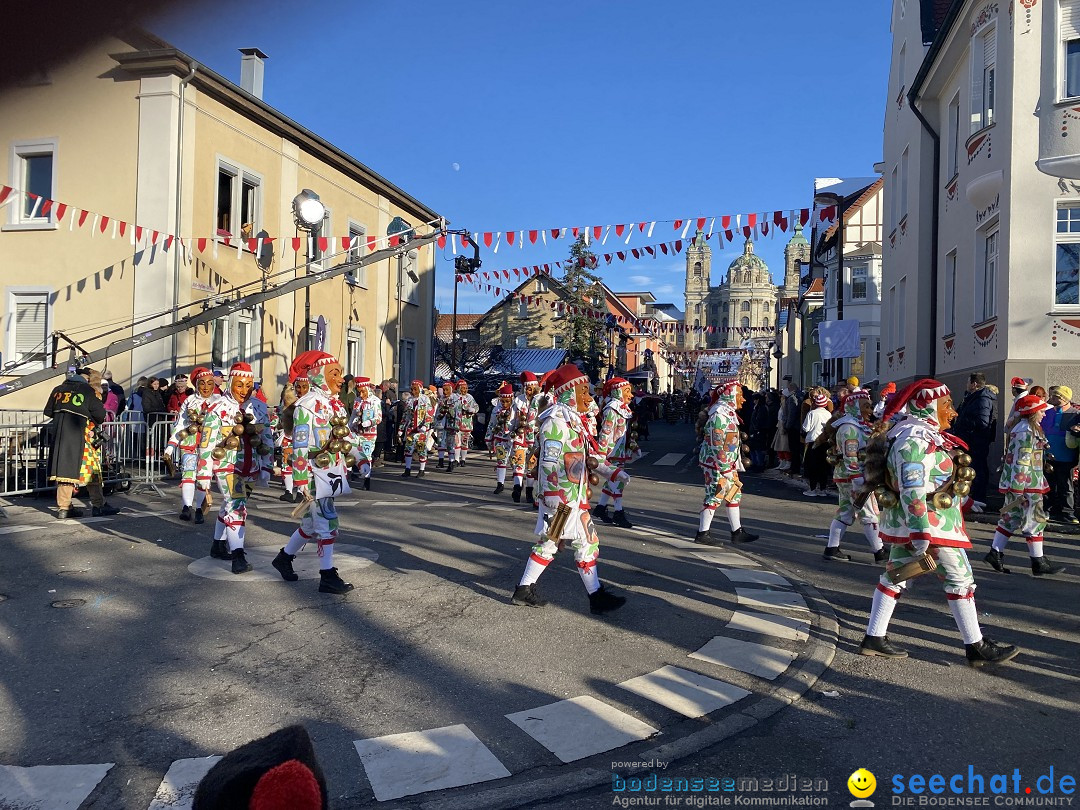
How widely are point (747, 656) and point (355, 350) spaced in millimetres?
22445

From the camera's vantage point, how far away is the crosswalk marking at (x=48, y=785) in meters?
3.61

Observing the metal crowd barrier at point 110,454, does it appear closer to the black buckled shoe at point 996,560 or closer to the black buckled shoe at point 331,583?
the black buckled shoe at point 331,583

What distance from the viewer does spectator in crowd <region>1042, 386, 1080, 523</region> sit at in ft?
39.4

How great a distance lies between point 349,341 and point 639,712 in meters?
22.7

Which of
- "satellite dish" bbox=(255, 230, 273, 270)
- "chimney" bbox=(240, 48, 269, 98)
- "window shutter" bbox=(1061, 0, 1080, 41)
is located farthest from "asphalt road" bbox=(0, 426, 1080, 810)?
"satellite dish" bbox=(255, 230, 273, 270)

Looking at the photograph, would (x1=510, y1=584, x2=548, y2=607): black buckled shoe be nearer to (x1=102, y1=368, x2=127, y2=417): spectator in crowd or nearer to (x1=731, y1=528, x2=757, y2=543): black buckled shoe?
(x1=731, y1=528, x2=757, y2=543): black buckled shoe

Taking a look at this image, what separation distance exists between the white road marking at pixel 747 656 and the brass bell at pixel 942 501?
1411 mm

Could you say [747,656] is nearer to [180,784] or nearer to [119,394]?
[180,784]

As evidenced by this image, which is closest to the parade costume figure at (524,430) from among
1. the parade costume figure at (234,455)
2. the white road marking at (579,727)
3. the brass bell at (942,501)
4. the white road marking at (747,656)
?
the parade costume figure at (234,455)

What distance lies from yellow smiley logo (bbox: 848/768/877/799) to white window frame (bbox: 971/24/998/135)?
14.6 metres

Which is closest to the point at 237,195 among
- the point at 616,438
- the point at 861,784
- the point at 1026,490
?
the point at 616,438

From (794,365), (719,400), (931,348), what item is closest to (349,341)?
(931,348)

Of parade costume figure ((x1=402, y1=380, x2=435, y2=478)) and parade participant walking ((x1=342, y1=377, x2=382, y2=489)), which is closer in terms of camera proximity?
→ parade participant walking ((x1=342, y1=377, x2=382, y2=489))

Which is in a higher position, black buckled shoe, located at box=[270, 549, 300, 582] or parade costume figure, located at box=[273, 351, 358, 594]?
parade costume figure, located at box=[273, 351, 358, 594]
